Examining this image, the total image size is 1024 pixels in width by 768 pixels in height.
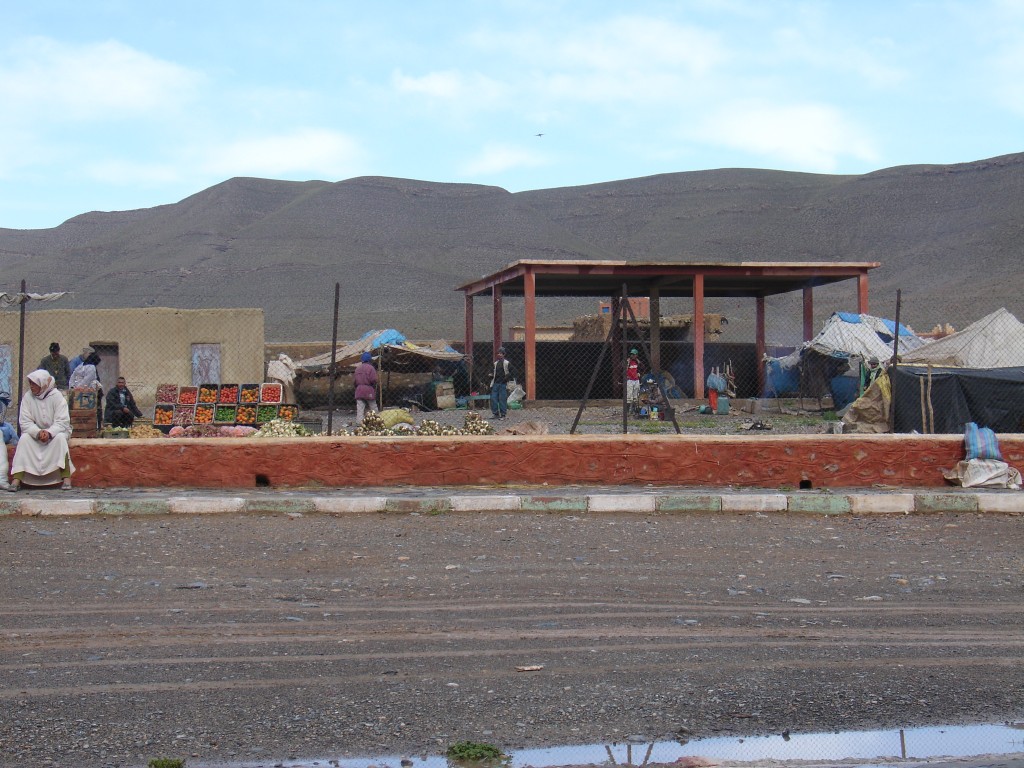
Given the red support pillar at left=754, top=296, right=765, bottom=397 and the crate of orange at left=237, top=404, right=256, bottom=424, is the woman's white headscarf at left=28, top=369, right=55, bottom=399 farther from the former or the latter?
the red support pillar at left=754, top=296, right=765, bottom=397

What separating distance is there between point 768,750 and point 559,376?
1045 inches

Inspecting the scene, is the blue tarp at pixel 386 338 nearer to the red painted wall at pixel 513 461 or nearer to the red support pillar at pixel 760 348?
the red support pillar at pixel 760 348

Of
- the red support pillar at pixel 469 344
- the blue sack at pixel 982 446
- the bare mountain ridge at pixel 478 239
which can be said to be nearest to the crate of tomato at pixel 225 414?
the red support pillar at pixel 469 344

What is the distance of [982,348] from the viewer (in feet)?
69.1

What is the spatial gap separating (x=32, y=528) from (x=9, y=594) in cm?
249

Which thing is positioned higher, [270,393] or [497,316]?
[497,316]

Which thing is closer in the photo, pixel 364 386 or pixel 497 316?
pixel 364 386

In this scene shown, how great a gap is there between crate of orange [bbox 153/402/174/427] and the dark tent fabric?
12.2 m

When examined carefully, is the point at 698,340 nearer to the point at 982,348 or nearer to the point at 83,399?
the point at 982,348

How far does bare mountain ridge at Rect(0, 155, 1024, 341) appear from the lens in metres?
79.1

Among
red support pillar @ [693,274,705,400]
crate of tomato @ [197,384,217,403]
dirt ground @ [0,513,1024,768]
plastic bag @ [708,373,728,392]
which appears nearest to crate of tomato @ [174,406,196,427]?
crate of tomato @ [197,384,217,403]

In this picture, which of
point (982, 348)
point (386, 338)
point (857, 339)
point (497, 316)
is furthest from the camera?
point (497, 316)

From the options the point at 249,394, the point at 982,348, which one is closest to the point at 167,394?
the point at 249,394

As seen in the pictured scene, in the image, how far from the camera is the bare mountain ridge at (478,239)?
7912cm
